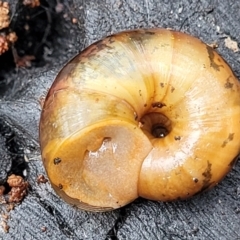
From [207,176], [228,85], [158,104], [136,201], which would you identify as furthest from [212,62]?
[136,201]

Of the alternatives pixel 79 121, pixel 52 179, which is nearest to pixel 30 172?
pixel 52 179

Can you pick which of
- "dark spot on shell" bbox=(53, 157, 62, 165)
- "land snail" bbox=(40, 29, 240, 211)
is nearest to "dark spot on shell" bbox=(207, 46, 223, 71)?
"land snail" bbox=(40, 29, 240, 211)

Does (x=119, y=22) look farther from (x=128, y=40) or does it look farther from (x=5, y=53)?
(x=5, y=53)

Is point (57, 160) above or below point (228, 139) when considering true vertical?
below

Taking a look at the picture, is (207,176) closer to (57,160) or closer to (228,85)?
(228,85)

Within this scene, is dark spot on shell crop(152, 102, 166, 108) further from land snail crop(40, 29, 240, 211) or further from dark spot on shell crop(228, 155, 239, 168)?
dark spot on shell crop(228, 155, 239, 168)

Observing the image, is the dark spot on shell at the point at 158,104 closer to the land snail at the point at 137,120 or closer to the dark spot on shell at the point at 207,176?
the land snail at the point at 137,120

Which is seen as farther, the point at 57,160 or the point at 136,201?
the point at 136,201
